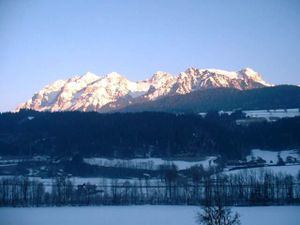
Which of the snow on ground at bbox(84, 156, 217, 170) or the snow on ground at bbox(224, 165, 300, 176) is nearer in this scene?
the snow on ground at bbox(224, 165, 300, 176)

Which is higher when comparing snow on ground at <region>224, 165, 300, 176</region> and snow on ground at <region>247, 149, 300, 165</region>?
snow on ground at <region>247, 149, 300, 165</region>

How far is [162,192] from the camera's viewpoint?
9769 cm

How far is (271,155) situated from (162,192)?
51.8 m

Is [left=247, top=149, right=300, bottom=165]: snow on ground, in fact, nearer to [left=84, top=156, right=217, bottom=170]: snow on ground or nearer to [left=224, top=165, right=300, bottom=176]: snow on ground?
[left=224, top=165, right=300, bottom=176]: snow on ground

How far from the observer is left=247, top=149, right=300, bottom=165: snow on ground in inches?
5167

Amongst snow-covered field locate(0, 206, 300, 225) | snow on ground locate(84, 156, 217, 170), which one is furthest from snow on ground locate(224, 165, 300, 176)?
snow-covered field locate(0, 206, 300, 225)

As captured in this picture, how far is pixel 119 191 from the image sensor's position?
97250mm

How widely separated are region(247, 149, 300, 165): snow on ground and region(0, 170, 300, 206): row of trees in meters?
27.1

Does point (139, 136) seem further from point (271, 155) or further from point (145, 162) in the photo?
point (271, 155)

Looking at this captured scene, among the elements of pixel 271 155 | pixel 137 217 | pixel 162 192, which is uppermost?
pixel 271 155

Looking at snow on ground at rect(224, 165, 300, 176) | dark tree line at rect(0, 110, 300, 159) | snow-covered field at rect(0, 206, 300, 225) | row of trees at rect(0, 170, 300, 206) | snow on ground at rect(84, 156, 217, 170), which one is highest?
dark tree line at rect(0, 110, 300, 159)

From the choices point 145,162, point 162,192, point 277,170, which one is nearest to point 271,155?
point 277,170

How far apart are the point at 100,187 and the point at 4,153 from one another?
44260 millimetres

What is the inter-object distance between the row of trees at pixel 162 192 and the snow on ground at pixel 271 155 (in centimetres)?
2709
